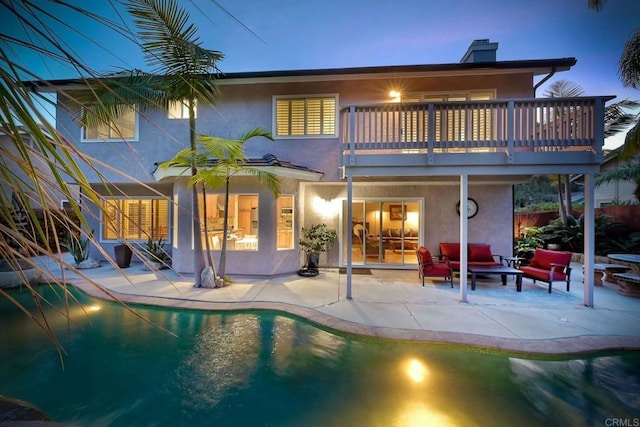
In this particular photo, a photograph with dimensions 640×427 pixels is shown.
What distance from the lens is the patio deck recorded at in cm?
503

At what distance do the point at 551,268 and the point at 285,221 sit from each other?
7888 mm

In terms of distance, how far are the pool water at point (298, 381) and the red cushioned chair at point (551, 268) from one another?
126 inches

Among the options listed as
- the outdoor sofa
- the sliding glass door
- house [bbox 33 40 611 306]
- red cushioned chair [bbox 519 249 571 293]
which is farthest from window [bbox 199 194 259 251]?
red cushioned chair [bbox 519 249 571 293]

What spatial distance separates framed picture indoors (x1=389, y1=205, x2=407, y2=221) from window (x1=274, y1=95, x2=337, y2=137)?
138 inches

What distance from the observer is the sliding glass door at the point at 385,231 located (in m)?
10.7

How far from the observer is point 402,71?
30.6 feet

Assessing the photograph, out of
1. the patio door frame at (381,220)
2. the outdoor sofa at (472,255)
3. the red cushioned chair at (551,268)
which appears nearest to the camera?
the red cushioned chair at (551,268)

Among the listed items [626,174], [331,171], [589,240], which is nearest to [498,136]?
[589,240]

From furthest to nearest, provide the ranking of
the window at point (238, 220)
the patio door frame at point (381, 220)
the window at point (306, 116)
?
the patio door frame at point (381, 220) → the window at point (306, 116) → the window at point (238, 220)

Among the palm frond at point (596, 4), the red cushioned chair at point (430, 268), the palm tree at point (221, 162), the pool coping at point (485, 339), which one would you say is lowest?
the pool coping at point (485, 339)

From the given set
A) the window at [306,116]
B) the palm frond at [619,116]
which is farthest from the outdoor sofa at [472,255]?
the palm frond at [619,116]

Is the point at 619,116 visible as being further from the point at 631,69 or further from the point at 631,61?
the point at 631,61

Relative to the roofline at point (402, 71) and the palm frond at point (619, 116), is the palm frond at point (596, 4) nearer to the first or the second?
the roofline at point (402, 71)

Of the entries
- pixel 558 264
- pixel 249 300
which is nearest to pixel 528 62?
pixel 558 264
